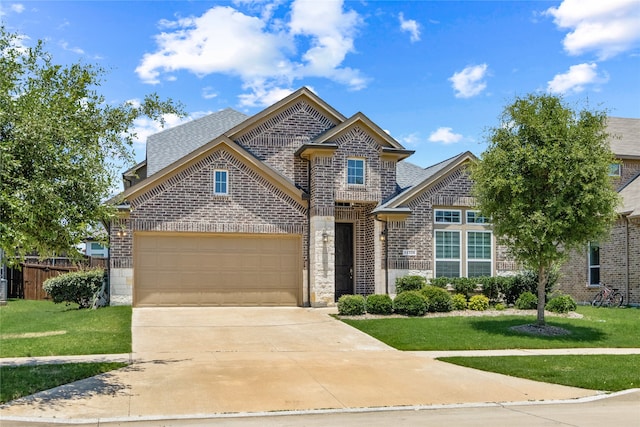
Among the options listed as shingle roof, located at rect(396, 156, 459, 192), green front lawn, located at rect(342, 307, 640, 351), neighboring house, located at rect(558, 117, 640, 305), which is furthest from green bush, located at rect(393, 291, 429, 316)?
neighboring house, located at rect(558, 117, 640, 305)

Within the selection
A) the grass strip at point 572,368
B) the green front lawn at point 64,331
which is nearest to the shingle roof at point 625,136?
the grass strip at point 572,368

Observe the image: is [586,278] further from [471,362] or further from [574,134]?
[471,362]

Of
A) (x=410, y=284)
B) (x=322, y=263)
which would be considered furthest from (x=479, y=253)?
(x=322, y=263)

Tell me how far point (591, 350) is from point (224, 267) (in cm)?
1127

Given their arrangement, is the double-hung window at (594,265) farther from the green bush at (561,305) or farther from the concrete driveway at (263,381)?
the concrete driveway at (263,381)

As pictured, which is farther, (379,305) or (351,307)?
(379,305)

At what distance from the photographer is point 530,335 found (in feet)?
52.5

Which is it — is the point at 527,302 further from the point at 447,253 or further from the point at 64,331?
the point at 64,331

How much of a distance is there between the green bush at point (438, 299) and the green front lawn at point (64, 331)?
8.80 metres

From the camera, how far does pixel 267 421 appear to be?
8.37m

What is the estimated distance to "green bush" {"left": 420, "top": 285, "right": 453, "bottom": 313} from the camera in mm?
19734

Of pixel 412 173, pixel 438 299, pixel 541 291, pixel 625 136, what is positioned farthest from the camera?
pixel 625 136

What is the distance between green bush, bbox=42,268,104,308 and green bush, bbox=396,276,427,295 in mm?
9584

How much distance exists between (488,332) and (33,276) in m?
20.5
